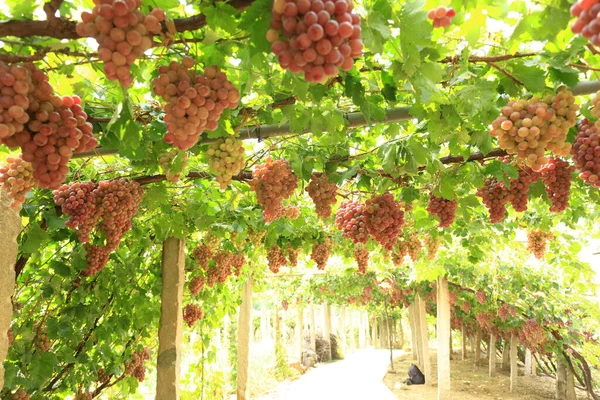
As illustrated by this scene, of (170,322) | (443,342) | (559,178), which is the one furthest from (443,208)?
(443,342)

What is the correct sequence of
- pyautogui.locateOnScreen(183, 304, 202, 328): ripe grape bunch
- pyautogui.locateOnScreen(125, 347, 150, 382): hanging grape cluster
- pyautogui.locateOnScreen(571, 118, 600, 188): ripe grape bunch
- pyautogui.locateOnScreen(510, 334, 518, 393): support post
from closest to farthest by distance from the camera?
pyautogui.locateOnScreen(571, 118, 600, 188): ripe grape bunch → pyautogui.locateOnScreen(125, 347, 150, 382): hanging grape cluster → pyautogui.locateOnScreen(183, 304, 202, 328): ripe grape bunch → pyautogui.locateOnScreen(510, 334, 518, 393): support post

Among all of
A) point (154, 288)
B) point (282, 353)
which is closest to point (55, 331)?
point (154, 288)

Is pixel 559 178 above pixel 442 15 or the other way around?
the other way around

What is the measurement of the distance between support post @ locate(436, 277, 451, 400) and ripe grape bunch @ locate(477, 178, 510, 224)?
6.11m

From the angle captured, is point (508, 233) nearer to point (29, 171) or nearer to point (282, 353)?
point (29, 171)

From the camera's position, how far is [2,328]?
87.1 inches

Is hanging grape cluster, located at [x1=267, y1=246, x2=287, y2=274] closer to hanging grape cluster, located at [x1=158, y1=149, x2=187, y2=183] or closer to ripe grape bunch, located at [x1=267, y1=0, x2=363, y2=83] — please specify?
hanging grape cluster, located at [x1=158, y1=149, x2=187, y2=183]

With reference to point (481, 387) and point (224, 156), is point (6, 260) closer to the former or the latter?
point (224, 156)

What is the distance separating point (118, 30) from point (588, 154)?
1.99 metres

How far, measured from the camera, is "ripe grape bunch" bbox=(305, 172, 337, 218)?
2.99m

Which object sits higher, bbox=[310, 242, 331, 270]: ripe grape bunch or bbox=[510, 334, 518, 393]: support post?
bbox=[310, 242, 331, 270]: ripe grape bunch

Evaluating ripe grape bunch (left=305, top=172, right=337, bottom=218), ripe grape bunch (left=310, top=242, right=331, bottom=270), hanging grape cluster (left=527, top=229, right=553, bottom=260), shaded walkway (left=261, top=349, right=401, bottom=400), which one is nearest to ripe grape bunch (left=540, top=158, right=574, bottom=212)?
ripe grape bunch (left=305, top=172, right=337, bottom=218)

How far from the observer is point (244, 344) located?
7.62 metres

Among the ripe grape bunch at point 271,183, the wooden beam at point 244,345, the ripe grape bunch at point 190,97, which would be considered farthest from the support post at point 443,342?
the ripe grape bunch at point 190,97
